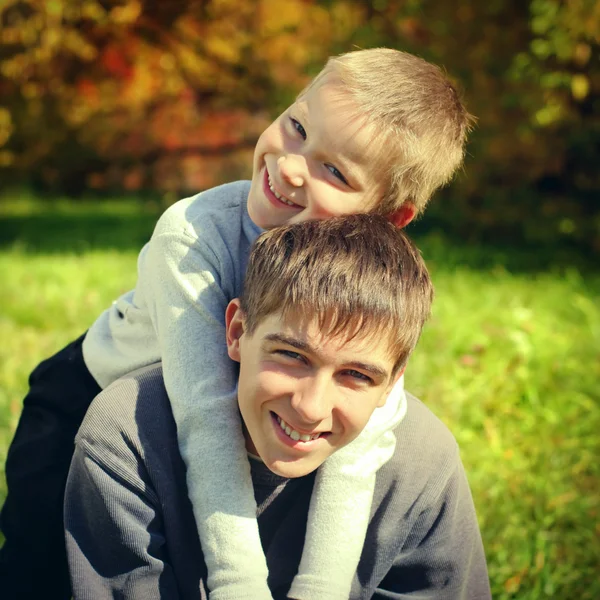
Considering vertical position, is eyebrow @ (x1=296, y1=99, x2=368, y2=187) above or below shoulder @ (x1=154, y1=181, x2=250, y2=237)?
above

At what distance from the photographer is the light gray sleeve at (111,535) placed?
1.98 metres

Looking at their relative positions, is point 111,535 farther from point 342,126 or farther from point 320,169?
point 342,126

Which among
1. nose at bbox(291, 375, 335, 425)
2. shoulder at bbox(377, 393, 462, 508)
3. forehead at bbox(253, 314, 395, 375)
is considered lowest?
shoulder at bbox(377, 393, 462, 508)

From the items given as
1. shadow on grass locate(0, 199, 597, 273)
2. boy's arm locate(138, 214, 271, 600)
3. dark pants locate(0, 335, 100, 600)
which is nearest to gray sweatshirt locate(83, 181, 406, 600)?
boy's arm locate(138, 214, 271, 600)

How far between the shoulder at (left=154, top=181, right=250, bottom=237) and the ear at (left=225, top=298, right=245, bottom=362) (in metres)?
0.24

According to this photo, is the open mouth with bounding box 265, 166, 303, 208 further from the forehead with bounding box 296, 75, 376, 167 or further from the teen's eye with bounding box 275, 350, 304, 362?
the teen's eye with bounding box 275, 350, 304, 362

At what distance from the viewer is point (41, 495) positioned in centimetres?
241

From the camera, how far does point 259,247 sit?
6.72ft

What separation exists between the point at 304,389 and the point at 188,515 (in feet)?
1.62

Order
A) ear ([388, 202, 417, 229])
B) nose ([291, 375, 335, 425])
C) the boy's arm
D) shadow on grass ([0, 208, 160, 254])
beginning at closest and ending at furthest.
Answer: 1. nose ([291, 375, 335, 425])
2. the boy's arm
3. ear ([388, 202, 417, 229])
4. shadow on grass ([0, 208, 160, 254])

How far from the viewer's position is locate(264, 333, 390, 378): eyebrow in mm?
1888

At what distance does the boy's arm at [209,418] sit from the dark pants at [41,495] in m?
Answer: 0.55

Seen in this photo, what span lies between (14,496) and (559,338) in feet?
10.3

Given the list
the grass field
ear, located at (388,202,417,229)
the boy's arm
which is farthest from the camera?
the grass field
